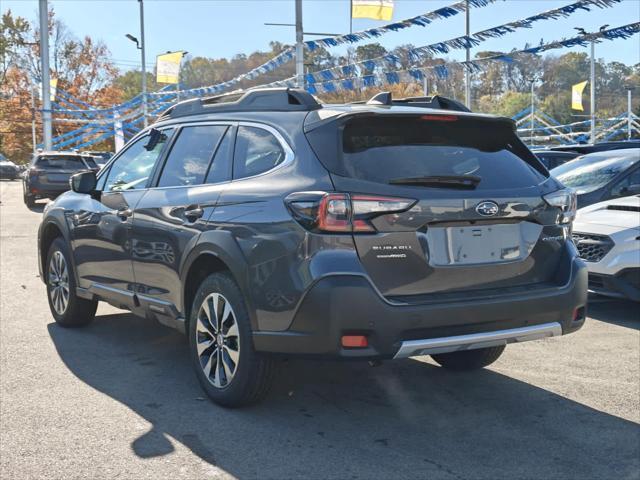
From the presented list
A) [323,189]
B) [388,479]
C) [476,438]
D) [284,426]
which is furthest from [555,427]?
[323,189]

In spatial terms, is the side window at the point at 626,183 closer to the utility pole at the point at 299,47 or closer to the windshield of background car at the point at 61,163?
the utility pole at the point at 299,47

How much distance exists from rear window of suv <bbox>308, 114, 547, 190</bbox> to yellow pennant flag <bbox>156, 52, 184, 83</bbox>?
29864 millimetres

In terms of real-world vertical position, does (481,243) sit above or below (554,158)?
below

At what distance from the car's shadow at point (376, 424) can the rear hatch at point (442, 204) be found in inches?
30.7

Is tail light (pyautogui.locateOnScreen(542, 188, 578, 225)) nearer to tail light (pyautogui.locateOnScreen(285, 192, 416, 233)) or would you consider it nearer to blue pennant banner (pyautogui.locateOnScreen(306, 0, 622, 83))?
tail light (pyautogui.locateOnScreen(285, 192, 416, 233))

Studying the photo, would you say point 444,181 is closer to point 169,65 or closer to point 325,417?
point 325,417

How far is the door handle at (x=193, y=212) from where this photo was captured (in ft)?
14.4

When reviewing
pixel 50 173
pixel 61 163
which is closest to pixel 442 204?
pixel 50 173

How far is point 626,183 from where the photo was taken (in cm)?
844

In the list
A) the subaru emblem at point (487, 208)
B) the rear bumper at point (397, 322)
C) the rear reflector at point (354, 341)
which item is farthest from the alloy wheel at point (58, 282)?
the subaru emblem at point (487, 208)

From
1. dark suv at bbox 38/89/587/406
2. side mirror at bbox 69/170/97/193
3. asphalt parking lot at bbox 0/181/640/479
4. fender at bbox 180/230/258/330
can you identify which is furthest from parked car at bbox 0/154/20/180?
fender at bbox 180/230/258/330

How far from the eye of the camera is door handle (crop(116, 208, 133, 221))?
5214 mm

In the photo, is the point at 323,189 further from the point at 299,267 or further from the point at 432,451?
the point at 432,451

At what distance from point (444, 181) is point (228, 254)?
1.22 meters
